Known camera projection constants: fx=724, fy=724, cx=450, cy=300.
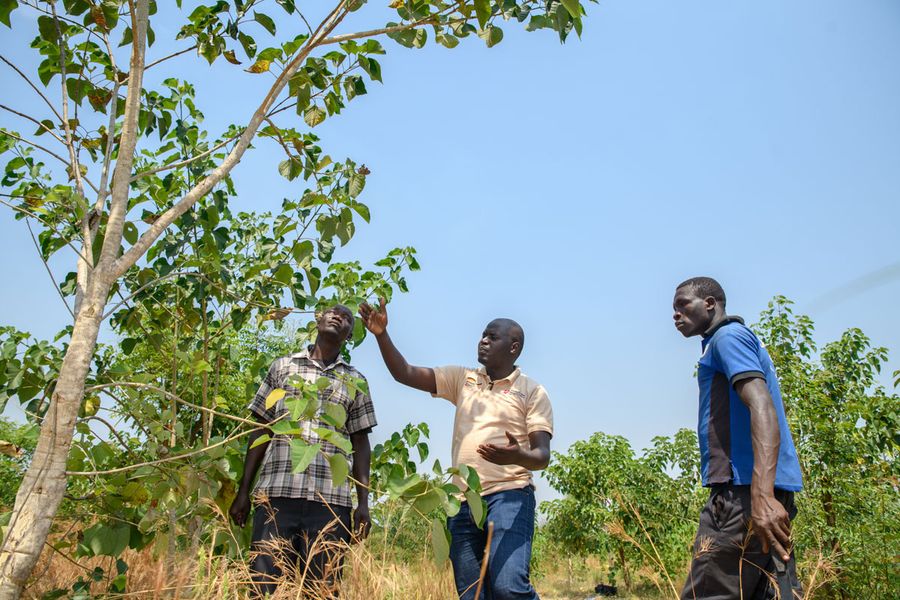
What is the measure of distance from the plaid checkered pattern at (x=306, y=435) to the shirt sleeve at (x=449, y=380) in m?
0.34

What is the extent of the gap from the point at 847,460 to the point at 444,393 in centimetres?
487

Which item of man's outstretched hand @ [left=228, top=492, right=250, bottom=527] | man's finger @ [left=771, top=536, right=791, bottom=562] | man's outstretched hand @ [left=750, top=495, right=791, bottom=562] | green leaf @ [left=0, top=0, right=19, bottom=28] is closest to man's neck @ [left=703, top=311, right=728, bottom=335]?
man's outstretched hand @ [left=750, top=495, right=791, bottom=562]

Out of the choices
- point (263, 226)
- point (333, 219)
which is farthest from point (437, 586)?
point (263, 226)

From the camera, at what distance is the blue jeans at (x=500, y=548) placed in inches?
110

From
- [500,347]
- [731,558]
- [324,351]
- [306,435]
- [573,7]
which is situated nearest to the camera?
[573,7]

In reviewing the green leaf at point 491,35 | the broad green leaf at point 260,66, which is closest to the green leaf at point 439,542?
the green leaf at point 491,35

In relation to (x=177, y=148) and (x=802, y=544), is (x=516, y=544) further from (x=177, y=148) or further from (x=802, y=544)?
(x=802, y=544)

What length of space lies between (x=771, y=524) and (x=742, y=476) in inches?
9.6

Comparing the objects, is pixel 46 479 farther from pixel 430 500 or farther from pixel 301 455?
pixel 430 500

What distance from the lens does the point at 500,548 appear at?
287 centimetres

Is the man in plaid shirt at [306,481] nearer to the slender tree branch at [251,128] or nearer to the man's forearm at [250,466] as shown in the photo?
the man's forearm at [250,466]

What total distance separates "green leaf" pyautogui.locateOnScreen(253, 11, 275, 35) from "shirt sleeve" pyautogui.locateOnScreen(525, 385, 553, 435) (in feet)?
5.96

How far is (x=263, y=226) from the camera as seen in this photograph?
4.37m

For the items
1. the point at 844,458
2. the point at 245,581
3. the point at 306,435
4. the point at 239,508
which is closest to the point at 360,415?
the point at 306,435
